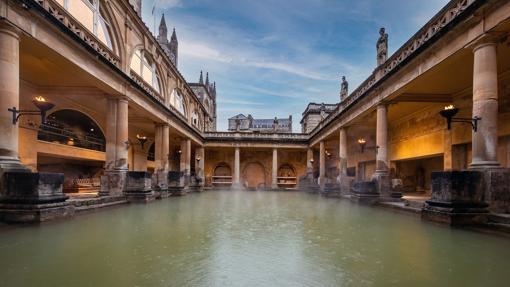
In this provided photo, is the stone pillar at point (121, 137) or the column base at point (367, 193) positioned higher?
the stone pillar at point (121, 137)

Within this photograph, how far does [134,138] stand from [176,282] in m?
23.0

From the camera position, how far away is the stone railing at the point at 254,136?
30625mm

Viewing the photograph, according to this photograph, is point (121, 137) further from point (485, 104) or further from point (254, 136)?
point (254, 136)

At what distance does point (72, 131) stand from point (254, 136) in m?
17.7

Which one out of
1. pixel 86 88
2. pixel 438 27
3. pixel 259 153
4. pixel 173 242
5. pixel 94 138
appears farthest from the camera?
pixel 259 153

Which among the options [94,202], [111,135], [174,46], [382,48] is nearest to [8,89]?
[94,202]

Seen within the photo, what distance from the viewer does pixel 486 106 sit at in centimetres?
715

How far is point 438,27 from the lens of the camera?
8.91 metres

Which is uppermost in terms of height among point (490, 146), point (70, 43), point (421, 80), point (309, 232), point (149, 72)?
point (149, 72)

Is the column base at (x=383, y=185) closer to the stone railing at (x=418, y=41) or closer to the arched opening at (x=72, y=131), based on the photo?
the stone railing at (x=418, y=41)

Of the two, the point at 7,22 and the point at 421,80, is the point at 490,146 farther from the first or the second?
the point at 7,22

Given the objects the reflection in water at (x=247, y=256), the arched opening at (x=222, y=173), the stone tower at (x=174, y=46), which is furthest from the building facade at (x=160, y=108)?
the arched opening at (x=222, y=173)

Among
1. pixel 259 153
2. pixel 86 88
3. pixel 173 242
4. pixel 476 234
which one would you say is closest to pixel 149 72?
pixel 86 88

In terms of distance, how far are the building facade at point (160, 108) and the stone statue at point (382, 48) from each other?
0.19 ft
